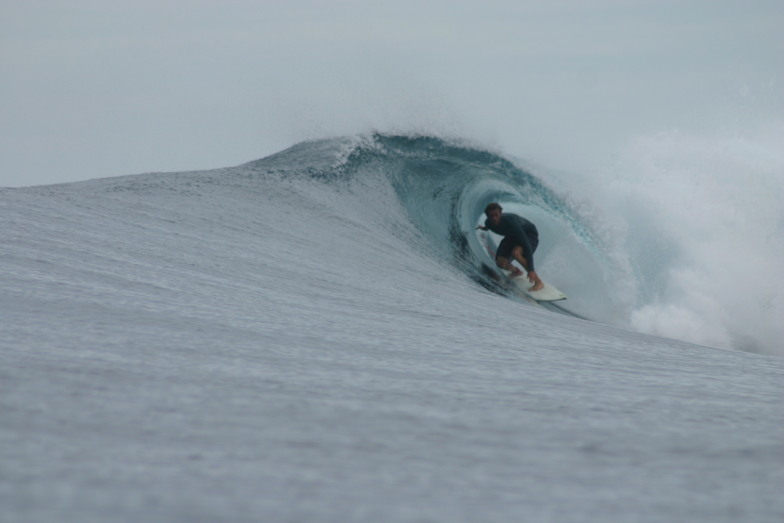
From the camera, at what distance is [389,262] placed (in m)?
5.31

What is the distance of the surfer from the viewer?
A: 311 inches

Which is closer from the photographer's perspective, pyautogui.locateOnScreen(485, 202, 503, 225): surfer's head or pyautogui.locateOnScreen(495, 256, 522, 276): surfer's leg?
pyautogui.locateOnScreen(485, 202, 503, 225): surfer's head

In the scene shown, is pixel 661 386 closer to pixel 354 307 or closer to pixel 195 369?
pixel 195 369

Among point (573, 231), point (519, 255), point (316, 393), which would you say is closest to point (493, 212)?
point (519, 255)

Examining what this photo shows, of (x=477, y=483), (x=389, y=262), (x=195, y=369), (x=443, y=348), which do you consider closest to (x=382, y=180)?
(x=389, y=262)

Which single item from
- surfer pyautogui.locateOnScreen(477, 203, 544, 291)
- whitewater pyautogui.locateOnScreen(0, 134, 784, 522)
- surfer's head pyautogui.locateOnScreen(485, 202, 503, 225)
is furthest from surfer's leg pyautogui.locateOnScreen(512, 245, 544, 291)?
whitewater pyautogui.locateOnScreen(0, 134, 784, 522)

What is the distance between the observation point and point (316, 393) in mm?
1643

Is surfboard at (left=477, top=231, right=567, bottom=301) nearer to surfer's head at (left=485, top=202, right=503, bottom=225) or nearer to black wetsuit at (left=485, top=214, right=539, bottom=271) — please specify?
black wetsuit at (left=485, top=214, right=539, bottom=271)

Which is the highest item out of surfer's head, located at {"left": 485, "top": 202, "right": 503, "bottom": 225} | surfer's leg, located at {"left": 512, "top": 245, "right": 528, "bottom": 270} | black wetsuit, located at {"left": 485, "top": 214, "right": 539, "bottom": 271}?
surfer's head, located at {"left": 485, "top": 202, "right": 503, "bottom": 225}

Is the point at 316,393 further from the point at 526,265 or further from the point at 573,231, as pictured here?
the point at 573,231

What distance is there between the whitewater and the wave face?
2.97m

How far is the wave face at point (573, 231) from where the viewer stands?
8.30m

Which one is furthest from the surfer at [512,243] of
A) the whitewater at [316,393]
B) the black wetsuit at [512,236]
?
the whitewater at [316,393]

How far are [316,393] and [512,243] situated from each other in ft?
21.5
